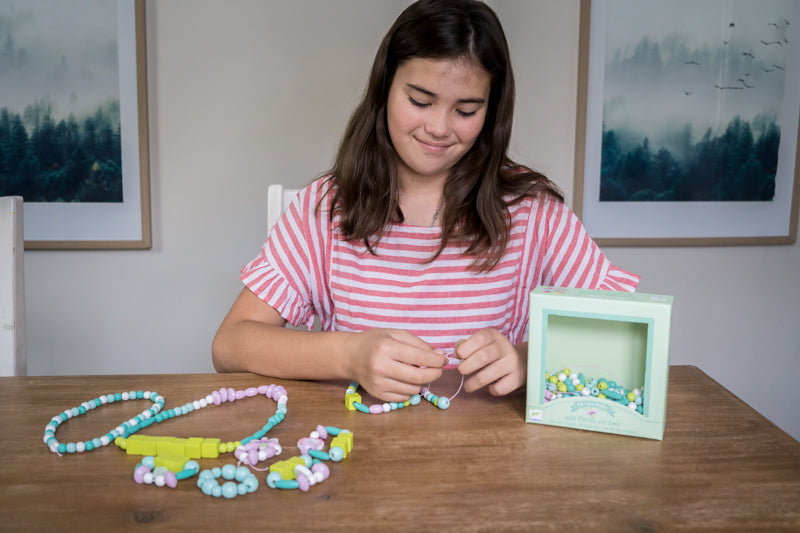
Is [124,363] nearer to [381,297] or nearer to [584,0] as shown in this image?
[381,297]

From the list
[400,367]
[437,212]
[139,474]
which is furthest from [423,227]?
[139,474]

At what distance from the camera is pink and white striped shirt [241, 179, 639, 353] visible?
1.26 meters

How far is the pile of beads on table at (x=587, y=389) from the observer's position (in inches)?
31.9

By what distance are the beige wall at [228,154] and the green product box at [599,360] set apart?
134cm

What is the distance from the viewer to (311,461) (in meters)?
0.71

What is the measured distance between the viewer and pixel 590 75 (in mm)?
2088

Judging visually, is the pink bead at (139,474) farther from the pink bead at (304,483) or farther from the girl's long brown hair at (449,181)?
the girl's long brown hair at (449,181)

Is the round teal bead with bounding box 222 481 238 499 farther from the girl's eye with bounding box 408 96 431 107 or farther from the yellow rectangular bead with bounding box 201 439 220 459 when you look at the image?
the girl's eye with bounding box 408 96 431 107

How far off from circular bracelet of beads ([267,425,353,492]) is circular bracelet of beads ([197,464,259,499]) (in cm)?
2

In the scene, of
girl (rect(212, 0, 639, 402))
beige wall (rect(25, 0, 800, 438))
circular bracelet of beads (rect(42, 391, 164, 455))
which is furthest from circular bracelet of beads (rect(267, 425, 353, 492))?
beige wall (rect(25, 0, 800, 438))

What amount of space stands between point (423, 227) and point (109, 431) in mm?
694

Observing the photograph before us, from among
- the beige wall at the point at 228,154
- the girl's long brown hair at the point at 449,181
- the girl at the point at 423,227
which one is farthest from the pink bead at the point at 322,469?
the beige wall at the point at 228,154

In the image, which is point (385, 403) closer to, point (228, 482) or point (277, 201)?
point (228, 482)

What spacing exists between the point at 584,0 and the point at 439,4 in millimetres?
1121
